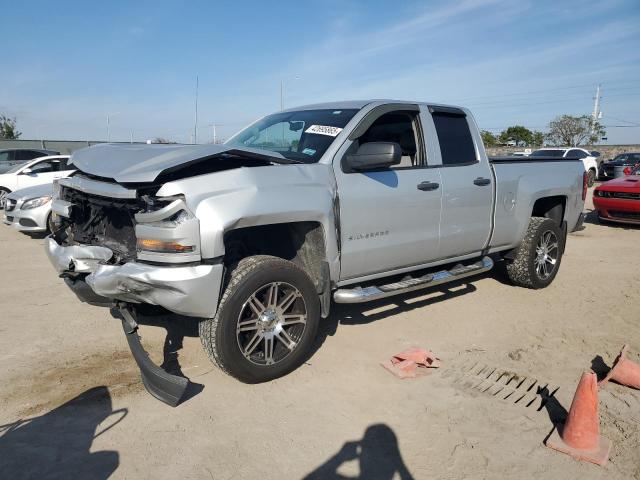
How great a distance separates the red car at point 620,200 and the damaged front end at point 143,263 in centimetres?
1056

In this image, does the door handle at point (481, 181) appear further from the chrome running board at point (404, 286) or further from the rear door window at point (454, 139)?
the chrome running board at point (404, 286)

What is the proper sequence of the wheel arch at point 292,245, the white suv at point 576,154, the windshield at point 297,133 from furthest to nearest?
the white suv at point 576,154
the windshield at point 297,133
the wheel arch at point 292,245

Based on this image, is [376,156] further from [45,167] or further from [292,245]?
[45,167]

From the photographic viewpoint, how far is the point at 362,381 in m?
3.73

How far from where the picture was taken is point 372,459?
2.81 meters

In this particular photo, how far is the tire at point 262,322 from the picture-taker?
331 centimetres

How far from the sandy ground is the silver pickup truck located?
0.30 meters

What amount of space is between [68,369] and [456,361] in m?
3.05

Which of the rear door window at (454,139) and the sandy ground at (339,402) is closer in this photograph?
the sandy ground at (339,402)

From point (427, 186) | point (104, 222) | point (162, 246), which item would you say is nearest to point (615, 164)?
point (427, 186)

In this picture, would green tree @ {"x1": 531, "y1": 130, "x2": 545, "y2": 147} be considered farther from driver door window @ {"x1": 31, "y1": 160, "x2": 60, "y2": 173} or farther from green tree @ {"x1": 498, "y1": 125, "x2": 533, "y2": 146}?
driver door window @ {"x1": 31, "y1": 160, "x2": 60, "y2": 173}

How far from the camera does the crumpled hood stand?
3.09m

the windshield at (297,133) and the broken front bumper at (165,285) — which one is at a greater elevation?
the windshield at (297,133)

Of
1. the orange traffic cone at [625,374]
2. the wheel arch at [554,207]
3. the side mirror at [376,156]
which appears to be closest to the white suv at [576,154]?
the wheel arch at [554,207]
